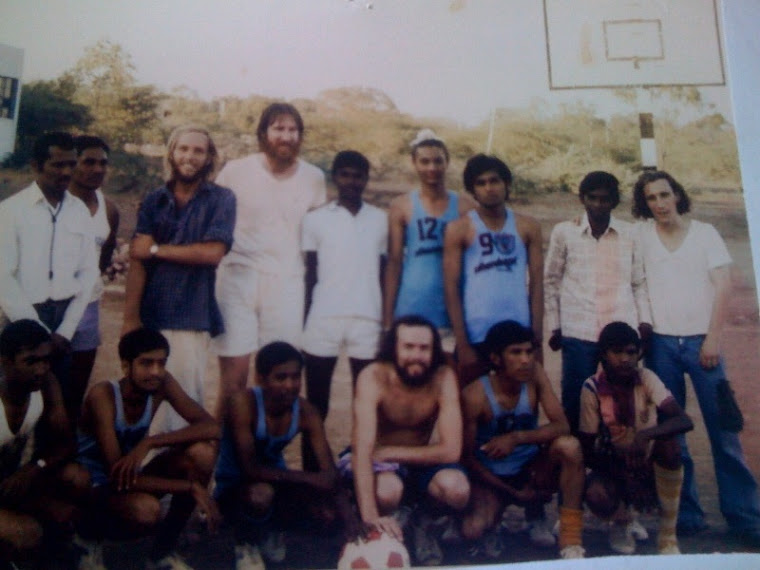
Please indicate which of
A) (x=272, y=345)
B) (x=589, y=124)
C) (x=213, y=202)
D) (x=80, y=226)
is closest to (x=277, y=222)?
(x=213, y=202)

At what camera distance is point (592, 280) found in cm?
386

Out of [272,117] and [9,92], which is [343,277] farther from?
[9,92]

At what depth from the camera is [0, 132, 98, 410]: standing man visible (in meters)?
3.52

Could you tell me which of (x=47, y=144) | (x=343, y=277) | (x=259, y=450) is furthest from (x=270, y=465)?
(x=47, y=144)

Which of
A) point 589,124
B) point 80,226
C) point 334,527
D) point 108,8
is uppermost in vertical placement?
point 108,8

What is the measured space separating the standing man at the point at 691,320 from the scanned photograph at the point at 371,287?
0.04 feet

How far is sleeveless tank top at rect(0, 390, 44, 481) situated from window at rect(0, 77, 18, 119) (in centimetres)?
147

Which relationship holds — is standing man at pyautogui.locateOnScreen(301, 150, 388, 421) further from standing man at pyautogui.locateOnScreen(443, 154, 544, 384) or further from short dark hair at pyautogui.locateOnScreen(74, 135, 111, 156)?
short dark hair at pyautogui.locateOnScreen(74, 135, 111, 156)

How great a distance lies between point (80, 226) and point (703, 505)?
10.2 ft

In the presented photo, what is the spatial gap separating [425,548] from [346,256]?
1.33 meters

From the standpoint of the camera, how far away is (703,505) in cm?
367

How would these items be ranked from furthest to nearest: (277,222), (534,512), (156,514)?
1. (277,222)
2. (534,512)
3. (156,514)

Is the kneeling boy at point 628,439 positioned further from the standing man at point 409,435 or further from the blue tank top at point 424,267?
the blue tank top at point 424,267

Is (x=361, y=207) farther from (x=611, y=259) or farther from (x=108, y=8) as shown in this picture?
(x=108, y=8)
